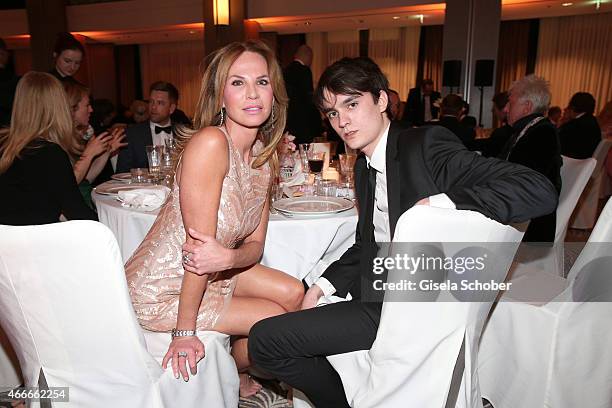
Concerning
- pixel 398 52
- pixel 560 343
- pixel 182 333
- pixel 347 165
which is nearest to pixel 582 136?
pixel 347 165

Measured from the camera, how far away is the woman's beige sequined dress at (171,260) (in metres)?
1.70

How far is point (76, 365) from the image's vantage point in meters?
1.33

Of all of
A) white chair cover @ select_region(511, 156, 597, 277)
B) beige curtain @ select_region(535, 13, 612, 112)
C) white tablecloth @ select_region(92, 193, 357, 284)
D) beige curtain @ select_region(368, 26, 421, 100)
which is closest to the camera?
white tablecloth @ select_region(92, 193, 357, 284)

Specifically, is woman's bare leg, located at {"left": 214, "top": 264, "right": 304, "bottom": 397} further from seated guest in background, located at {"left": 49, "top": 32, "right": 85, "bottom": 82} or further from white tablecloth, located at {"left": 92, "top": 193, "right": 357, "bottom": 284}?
seated guest in background, located at {"left": 49, "top": 32, "right": 85, "bottom": 82}

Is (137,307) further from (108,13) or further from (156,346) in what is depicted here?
(108,13)

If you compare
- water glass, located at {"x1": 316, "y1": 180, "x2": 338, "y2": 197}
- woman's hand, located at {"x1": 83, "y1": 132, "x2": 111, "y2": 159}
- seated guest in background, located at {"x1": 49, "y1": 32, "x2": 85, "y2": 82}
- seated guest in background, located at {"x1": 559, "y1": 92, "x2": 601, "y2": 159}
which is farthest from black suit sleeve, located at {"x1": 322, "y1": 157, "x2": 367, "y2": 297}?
seated guest in background, located at {"x1": 559, "y1": 92, "x2": 601, "y2": 159}

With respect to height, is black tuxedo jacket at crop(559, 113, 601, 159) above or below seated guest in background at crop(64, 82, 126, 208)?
below

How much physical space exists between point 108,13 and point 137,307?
38.0 feet

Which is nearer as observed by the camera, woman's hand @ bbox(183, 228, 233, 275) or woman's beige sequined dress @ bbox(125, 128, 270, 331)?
woman's hand @ bbox(183, 228, 233, 275)

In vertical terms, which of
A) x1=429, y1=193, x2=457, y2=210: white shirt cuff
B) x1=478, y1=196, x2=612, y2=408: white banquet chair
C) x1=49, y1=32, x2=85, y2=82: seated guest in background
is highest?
x1=49, y1=32, x2=85, y2=82: seated guest in background

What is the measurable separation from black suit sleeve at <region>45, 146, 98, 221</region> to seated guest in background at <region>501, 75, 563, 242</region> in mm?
2342

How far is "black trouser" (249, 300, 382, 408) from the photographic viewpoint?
5.19 ft

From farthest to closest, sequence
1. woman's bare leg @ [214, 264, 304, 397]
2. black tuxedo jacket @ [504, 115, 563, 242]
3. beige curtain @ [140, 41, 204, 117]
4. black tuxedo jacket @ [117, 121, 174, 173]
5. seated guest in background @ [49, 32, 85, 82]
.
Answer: beige curtain @ [140, 41, 204, 117], seated guest in background @ [49, 32, 85, 82], black tuxedo jacket @ [117, 121, 174, 173], black tuxedo jacket @ [504, 115, 563, 242], woman's bare leg @ [214, 264, 304, 397]

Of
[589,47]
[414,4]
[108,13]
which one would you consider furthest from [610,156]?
[108,13]
